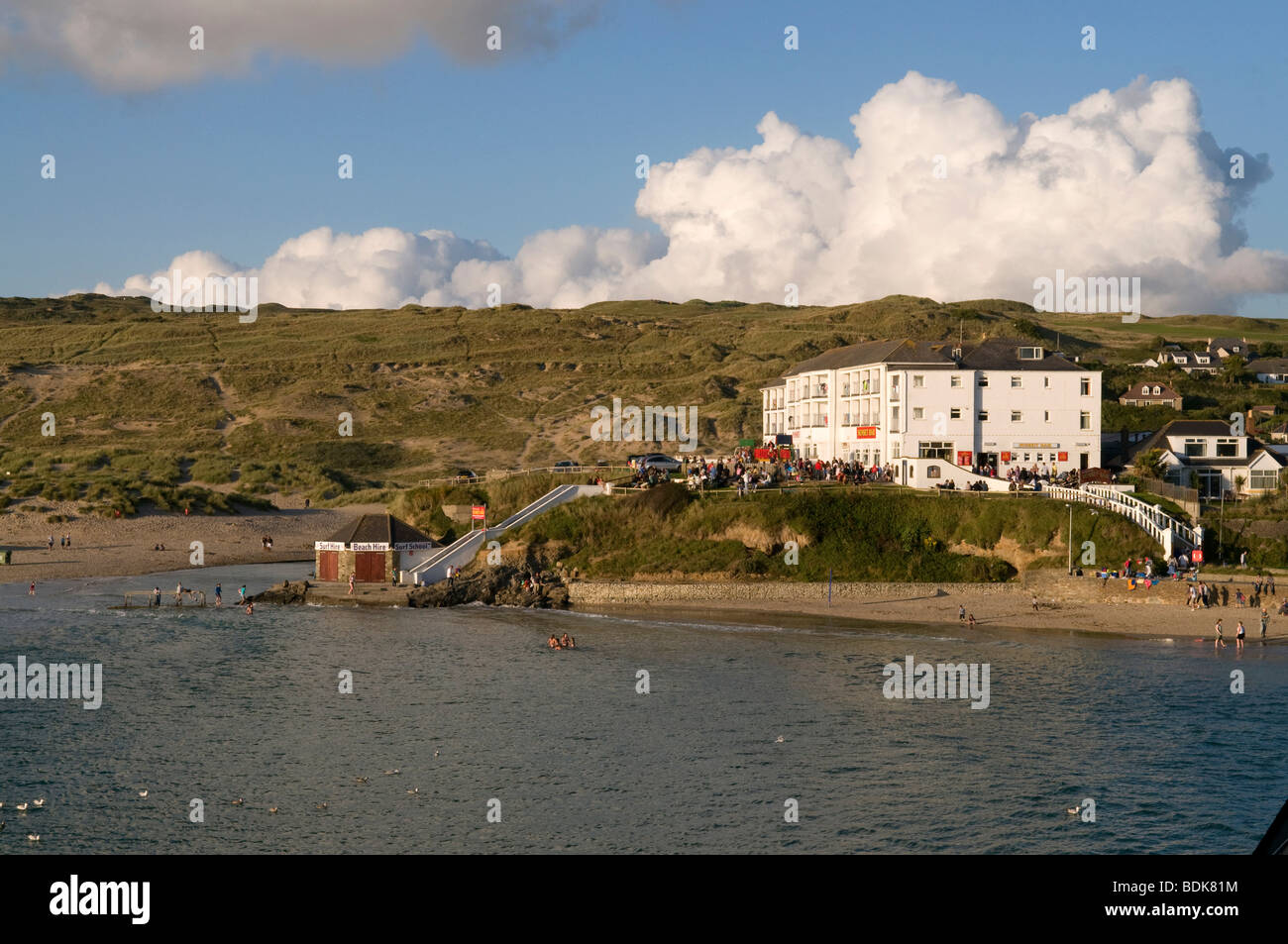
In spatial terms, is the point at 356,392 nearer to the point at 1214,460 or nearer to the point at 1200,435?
the point at 1200,435

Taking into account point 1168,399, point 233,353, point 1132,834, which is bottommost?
point 1132,834

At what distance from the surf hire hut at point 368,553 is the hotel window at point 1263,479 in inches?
2075

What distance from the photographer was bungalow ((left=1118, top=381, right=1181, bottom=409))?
113 meters

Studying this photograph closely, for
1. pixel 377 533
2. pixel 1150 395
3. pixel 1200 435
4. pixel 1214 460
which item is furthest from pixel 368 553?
pixel 1150 395

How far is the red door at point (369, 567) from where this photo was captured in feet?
215

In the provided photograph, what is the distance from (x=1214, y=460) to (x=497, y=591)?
4631 centimetres

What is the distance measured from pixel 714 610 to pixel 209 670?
24962mm

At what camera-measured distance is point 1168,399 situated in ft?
376

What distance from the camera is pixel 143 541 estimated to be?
81250mm

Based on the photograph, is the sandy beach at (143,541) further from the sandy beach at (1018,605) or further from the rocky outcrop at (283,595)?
the sandy beach at (1018,605)

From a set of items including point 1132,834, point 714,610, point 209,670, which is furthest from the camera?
point 714,610
